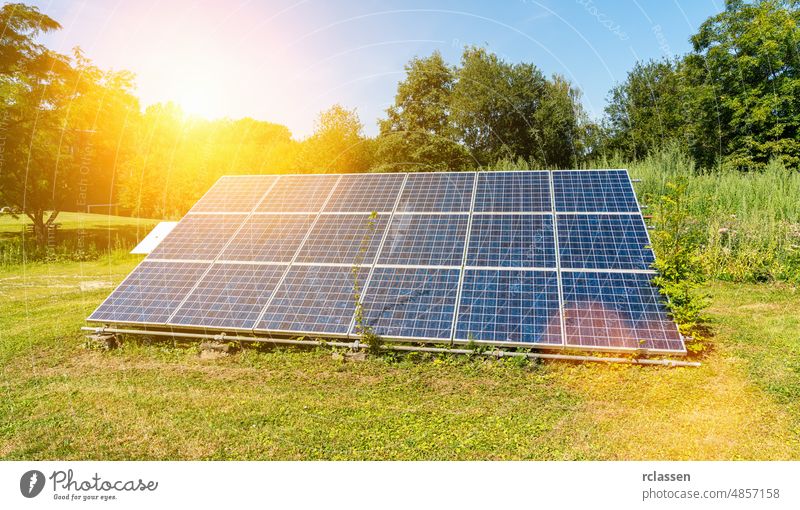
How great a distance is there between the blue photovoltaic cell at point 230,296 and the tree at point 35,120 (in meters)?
18.4

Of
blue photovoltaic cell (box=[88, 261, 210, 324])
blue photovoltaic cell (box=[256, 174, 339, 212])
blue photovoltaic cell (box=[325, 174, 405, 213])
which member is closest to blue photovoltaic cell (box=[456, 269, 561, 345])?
blue photovoltaic cell (box=[325, 174, 405, 213])

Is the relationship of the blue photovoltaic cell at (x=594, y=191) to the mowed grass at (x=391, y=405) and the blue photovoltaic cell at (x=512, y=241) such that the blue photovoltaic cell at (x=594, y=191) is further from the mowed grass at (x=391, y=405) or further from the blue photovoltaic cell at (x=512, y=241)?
the mowed grass at (x=391, y=405)

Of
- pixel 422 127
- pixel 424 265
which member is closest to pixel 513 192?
pixel 424 265

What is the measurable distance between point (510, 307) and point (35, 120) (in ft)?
84.2

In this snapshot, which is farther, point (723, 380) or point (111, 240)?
point (111, 240)

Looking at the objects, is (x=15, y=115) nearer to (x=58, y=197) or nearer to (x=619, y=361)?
(x=58, y=197)

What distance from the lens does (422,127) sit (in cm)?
4122

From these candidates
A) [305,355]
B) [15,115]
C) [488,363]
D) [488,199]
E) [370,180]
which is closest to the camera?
[488,363]

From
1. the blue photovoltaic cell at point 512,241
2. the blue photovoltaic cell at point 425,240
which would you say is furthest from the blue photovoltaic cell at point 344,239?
the blue photovoltaic cell at point 512,241

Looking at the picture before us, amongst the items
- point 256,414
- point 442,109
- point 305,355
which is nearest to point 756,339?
point 305,355

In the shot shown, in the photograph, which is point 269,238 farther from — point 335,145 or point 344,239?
point 335,145

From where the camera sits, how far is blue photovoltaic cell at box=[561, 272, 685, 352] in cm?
800

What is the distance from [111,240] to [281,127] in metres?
31.0

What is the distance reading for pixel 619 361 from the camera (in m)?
7.95
